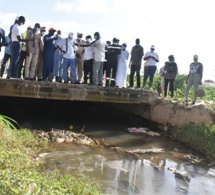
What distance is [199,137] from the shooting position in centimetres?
894

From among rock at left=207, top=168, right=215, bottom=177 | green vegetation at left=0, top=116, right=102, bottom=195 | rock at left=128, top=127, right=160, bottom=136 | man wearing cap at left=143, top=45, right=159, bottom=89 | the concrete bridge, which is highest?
man wearing cap at left=143, top=45, right=159, bottom=89

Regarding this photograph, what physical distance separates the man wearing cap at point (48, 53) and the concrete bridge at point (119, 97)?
0.45 m

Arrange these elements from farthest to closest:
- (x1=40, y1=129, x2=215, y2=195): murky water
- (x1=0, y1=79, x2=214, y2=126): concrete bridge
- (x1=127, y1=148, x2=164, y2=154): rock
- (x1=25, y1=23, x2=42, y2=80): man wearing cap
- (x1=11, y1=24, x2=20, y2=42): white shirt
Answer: (x1=0, y1=79, x2=214, y2=126): concrete bridge, (x1=25, y1=23, x2=42, y2=80): man wearing cap, (x1=11, y1=24, x2=20, y2=42): white shirt, (x1=127, y1=148, x2=164, y2=154): rock, (x1=40, y1=129, x2=215, y2=195): murky water

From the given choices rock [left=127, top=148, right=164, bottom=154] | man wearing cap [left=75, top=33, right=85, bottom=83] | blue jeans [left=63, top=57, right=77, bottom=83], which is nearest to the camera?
rock [left=127, top=148, right=164, bottom=154]

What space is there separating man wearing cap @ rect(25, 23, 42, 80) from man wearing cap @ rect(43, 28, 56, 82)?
220 millimetres

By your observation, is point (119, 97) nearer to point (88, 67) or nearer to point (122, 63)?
point (122, 63)

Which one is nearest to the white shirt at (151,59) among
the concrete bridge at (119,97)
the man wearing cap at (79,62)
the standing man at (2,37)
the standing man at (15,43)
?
the concrete bridge at (119,97)

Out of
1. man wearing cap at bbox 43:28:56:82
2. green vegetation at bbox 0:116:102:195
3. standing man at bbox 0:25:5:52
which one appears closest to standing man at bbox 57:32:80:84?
man wearing cap at bbox 43:28:56:82

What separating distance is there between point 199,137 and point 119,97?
306 centimetres

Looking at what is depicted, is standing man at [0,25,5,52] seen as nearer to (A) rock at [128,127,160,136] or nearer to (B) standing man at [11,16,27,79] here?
(B) standing man at [11,16,27,79]

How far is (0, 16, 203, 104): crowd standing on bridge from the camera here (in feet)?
28.5

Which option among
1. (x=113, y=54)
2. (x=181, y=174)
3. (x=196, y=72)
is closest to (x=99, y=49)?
(x=113, y=54)

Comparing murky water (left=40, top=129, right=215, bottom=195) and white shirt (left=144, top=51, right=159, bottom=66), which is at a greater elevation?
white shirt (left=144, top=51, right=159, bottom=66)

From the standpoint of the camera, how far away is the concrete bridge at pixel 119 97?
29.2 feet
